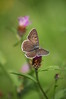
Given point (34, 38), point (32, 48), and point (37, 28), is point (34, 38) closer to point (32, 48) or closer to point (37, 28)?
point (32, 48)

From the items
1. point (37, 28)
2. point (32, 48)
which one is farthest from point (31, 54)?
point (37, 28)

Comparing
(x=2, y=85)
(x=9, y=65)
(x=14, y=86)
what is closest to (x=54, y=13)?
(x=9, y=65)

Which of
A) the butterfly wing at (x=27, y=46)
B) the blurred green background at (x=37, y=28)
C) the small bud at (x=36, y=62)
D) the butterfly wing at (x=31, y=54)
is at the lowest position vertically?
the blurred green background at (x=37, y=28)

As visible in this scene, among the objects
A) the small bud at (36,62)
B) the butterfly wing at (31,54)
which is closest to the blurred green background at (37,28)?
the small bud at (36,62)

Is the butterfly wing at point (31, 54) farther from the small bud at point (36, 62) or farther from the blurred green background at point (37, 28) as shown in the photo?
the blurred green background at point (37, 28)

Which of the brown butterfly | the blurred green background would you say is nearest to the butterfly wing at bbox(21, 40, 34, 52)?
the brown butterfly

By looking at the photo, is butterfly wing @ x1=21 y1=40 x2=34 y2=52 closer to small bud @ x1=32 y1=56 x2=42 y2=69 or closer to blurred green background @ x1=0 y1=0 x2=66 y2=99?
small bud @ x1=32 y1=56 x2=42 y2=69

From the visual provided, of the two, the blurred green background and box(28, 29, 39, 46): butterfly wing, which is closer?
box(28, 29, 39, 46): butterfly wing
